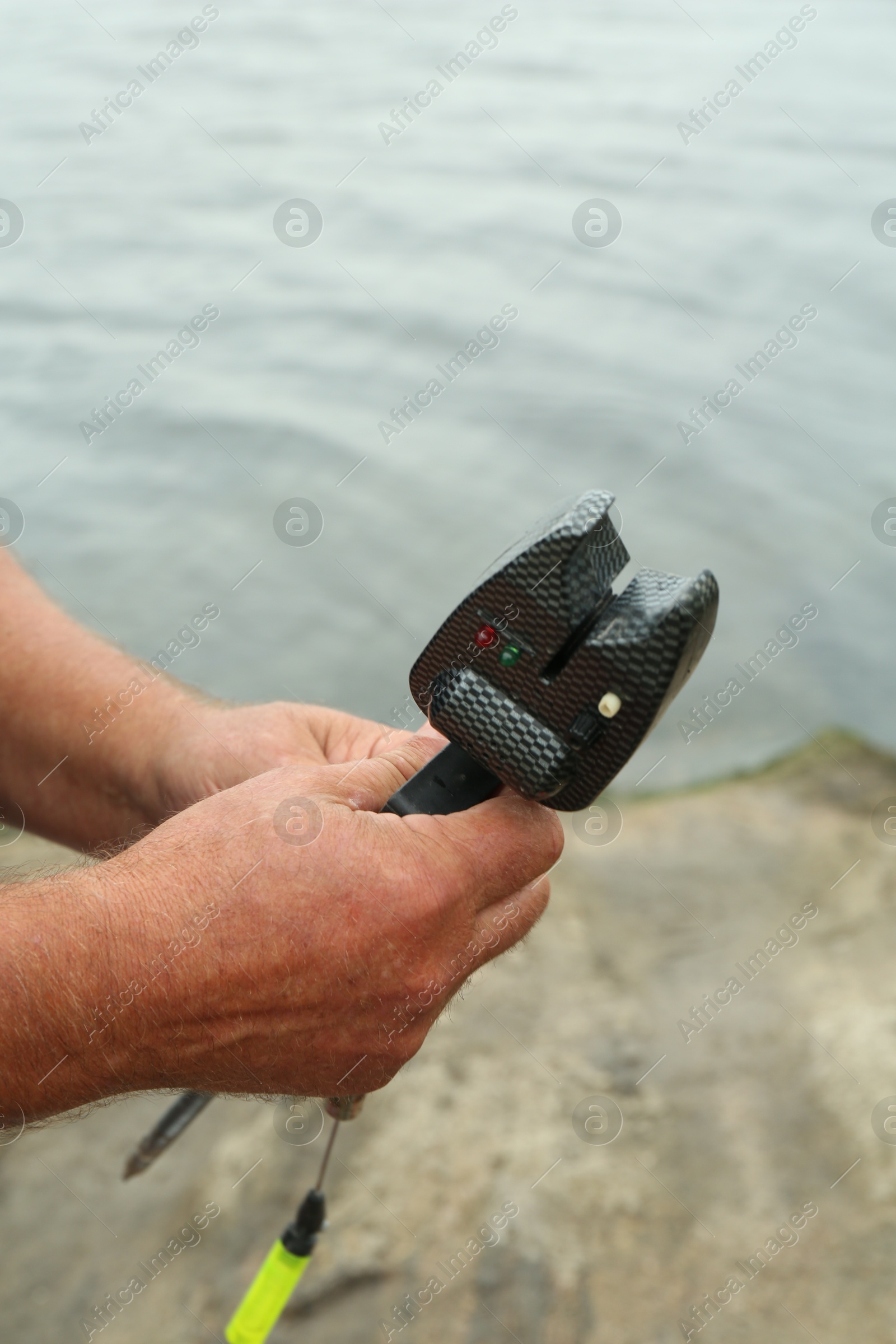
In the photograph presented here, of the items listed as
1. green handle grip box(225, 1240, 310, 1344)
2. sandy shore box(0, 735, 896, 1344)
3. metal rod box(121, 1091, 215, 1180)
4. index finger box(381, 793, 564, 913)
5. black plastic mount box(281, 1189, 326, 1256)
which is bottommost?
sandy shore box(0, 735, 896, 1344)

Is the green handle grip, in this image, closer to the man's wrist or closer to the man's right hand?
the man's right hand

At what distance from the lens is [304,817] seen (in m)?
1.22

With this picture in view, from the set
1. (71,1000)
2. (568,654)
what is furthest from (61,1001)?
(568,654)

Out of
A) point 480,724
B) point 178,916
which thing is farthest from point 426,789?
point 178,916

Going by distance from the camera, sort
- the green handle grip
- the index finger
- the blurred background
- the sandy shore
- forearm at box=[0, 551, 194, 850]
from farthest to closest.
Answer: the blurred background
the sandy shore
forearm at box=[0, 551, 194, 850]
the green handle grip
the index finger

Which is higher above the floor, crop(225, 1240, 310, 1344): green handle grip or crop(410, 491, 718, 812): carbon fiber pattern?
crop(410, 491, 718, 812): carbon fiber pattern

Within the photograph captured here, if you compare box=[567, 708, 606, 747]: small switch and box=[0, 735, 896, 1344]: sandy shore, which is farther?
box=[0, 735, 896, 1344]: sandy shore

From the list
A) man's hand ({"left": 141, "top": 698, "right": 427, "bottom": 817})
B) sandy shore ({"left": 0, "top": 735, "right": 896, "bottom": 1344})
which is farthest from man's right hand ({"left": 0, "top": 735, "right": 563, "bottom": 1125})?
sandy shore ({"left": 0, "top": 735, "right": 896, "bottom": 1344})

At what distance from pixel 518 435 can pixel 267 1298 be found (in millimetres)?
3727

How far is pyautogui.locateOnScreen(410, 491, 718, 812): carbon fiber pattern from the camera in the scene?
42.8 inches

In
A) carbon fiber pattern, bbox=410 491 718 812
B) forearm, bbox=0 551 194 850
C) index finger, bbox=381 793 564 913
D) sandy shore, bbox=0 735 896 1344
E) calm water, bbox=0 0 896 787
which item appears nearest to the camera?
carbon fiber pattern, bbox=410 491 718 812

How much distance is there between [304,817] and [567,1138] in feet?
4.60

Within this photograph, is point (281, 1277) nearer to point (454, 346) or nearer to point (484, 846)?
point (484, 846)

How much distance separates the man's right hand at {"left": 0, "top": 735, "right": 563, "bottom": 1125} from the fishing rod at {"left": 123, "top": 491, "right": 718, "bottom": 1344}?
0.13m
